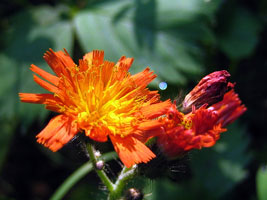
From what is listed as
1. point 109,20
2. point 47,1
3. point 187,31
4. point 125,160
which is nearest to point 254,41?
point 187,31

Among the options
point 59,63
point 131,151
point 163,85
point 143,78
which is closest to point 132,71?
point 163,85

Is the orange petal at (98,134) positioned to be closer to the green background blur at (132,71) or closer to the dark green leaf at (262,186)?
the green background blur at (132,71)

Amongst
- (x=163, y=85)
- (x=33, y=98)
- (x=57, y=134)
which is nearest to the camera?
A: (x=57, y=134)

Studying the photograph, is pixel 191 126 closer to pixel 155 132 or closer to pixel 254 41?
pixel 155 132

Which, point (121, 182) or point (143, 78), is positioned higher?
point (143, 78)

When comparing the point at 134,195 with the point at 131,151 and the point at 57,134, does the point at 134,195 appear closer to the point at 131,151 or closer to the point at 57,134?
the point at 131,151

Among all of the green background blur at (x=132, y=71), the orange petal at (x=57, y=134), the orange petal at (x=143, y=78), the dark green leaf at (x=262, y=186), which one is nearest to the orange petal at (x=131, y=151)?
the orange petal at (x=57, y=134)
